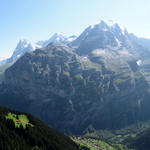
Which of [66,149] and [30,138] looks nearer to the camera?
[30,138]

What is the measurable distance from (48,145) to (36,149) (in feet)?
55.2

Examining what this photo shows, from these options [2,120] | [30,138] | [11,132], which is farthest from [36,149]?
[2,120]

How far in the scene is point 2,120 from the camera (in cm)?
10612

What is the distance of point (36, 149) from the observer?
315ft

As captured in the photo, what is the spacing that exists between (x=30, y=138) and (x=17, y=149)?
18237mm

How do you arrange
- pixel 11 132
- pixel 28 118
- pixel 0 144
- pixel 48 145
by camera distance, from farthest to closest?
pixel 28 118 → pixel 48 145 → pixel 11 132 → pixel 0 144

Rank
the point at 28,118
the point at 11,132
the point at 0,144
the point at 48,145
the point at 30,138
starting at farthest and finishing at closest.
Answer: the point at 28,118 → the point at 48,145 → the point at 30,138 → the point at 11,132 → the point at 0,144

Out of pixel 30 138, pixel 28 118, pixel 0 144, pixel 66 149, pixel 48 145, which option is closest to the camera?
pixel 0 144

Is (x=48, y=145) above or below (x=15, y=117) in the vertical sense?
below

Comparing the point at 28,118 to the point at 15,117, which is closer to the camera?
the point at 15,117

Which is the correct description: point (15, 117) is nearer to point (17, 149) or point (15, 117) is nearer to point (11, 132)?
point (11, 132)

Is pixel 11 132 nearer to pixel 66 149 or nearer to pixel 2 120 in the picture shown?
pixel 2 120

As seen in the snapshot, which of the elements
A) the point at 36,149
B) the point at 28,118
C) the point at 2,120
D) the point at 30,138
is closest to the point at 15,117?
the point at 28,118

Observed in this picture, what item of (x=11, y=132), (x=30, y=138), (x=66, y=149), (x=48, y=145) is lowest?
(x=66, y=149)
